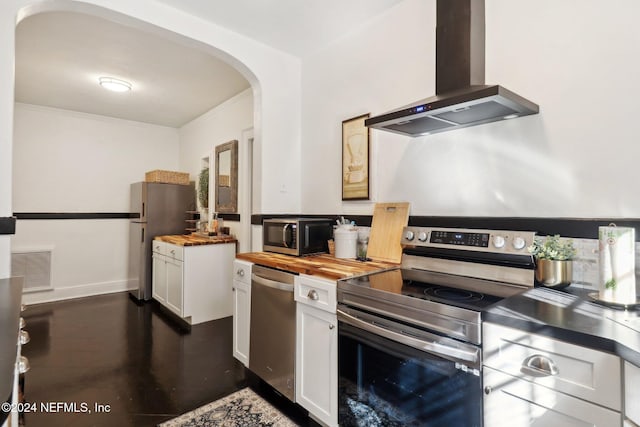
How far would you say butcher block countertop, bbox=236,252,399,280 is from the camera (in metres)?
1.81

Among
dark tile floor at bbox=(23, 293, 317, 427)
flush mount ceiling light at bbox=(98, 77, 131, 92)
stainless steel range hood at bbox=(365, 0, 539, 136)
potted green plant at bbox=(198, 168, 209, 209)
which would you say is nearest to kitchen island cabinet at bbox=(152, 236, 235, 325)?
dark tile floor at bbox=(23, 293, 317, 427)

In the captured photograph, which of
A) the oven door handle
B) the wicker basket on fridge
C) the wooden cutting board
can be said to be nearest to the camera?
the oven door handle

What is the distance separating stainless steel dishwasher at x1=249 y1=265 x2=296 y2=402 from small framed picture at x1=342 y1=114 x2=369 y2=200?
888mm

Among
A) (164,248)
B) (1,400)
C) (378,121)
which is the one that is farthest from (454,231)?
(164,248)

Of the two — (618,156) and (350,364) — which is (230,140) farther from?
(618,156)

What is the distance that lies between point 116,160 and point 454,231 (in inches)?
206

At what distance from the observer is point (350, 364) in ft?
5.30

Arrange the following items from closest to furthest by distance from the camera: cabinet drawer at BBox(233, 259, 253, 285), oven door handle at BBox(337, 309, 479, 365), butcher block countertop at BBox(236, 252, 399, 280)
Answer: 1. oven door handle at BBox(337, 309, 479, 365)
2. butcher block countertop at BBox(236, 252, 399, 280)
3. cabinet drawer at BBox(233, 259, 253, 285)

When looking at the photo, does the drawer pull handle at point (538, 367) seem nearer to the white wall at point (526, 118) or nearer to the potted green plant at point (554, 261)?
the potted green plant at point (554, 261)

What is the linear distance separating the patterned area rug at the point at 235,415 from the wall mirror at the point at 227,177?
2376 millimetres

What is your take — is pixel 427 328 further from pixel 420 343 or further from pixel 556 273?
pixel 556 273

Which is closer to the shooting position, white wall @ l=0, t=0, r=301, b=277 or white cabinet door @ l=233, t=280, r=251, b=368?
white wall @ l=0, t=0, r=301, b=277

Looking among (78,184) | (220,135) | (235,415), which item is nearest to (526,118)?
(235,415)

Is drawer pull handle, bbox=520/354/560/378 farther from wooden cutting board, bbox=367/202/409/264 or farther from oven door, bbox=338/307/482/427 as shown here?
wooden cutting board, bbox=367/202/409/264
